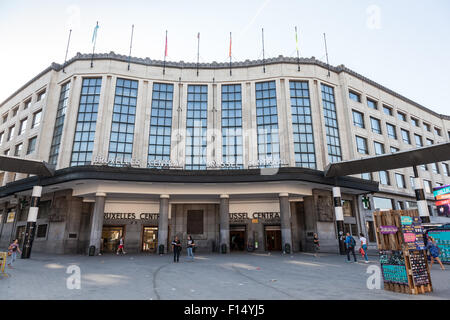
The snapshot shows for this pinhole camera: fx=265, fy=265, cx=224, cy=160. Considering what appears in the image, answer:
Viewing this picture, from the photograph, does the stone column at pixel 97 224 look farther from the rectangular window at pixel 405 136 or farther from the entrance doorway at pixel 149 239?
the rectangular window at pixel 405 136

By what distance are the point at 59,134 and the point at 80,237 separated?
13962 millimetres

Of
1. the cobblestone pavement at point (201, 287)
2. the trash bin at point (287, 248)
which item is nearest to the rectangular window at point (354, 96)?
the trash bin at point (287, 248)

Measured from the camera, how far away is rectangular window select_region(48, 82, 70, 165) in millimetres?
34375

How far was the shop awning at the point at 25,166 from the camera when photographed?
22531 millimetres

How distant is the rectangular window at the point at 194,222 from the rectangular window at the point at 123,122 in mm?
10149

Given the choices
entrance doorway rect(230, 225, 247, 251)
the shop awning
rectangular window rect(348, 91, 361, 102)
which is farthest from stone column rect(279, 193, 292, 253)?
the shop awning

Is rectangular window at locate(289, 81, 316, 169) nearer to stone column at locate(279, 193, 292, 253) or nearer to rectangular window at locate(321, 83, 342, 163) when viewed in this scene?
rectangular window at locate(321, 83, 342, 163)

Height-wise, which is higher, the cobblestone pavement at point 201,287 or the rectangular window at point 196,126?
the rectangular window at point 196,126

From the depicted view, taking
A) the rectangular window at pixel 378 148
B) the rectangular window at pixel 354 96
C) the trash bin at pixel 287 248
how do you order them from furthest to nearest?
the rectangular window at pixel 378 148
the rectangular window at pixel 354 96
the trash bin at pixel 287 248

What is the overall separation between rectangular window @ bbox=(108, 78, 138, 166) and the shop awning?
7430 millimetres

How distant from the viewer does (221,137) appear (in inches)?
1375
